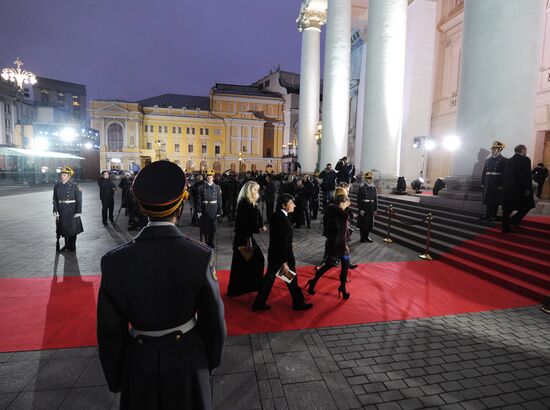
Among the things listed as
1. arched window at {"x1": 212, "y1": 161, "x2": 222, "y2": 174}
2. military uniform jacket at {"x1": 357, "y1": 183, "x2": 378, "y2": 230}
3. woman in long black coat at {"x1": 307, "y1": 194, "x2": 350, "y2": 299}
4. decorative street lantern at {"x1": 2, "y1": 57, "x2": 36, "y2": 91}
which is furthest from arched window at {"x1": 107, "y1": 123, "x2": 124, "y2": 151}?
woman in long black coat at {"x1": 307, "y1": 194, "x2": 350, "y2": 299}

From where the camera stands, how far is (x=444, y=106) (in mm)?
20781

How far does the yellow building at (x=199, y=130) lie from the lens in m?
70.2

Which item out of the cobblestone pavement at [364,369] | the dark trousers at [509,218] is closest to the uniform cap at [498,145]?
the dark trousers at [509,218]

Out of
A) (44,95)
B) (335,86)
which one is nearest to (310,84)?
(335,86)

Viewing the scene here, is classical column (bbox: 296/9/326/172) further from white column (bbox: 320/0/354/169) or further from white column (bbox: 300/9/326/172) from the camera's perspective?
white column (bbox: 320/0/354/169)

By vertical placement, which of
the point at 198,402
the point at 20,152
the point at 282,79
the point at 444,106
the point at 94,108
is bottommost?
the point at 198,402

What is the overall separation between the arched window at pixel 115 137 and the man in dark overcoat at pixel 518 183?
7457cm

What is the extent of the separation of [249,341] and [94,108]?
78.0m

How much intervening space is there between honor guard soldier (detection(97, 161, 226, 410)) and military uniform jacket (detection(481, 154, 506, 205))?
879 cm

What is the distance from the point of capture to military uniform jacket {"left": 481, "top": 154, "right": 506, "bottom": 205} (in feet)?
26.9

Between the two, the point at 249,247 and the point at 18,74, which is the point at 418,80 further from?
the point at 18,74

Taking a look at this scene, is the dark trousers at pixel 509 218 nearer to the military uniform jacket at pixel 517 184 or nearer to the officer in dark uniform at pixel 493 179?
the military uniform jacket at pixel 517 184

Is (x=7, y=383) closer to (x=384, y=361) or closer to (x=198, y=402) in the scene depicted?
(x=198, y=402)

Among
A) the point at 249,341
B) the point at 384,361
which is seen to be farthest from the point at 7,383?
the point at 384,361
